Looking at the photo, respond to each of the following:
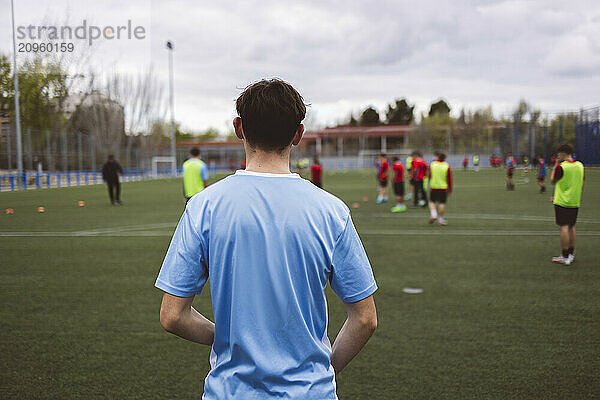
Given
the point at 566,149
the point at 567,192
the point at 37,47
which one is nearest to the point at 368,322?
the point at 567,192

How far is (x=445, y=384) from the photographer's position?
14.8 feet

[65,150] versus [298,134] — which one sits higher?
[65,150]

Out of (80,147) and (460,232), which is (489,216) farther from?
(80,147)

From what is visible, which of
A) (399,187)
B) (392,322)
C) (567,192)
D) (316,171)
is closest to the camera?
(392,322)

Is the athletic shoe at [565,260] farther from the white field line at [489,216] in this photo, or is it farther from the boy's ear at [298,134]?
the boy's ear at [298,134]

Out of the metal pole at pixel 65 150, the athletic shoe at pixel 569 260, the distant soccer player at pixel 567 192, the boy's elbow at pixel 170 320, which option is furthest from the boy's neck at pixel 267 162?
the metal pole at pixel 65 150

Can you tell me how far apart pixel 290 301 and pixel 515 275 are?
760cm

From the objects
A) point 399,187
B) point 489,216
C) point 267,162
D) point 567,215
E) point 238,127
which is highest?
point 238,127

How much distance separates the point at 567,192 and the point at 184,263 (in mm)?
8773

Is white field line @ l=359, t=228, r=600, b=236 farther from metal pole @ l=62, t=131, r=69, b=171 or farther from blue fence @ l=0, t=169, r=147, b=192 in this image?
metal pole @ l=62, t=131, r=69, b=171

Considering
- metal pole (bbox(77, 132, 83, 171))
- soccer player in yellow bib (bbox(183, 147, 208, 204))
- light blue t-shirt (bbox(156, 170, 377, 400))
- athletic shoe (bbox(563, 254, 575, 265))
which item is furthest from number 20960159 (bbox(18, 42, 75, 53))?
light blue t-shirt (bbox(156, 170, 377, 400))

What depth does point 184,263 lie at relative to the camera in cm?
181

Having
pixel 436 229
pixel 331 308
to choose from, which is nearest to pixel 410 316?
pixel 331 308

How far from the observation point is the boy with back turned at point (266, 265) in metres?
1.78
